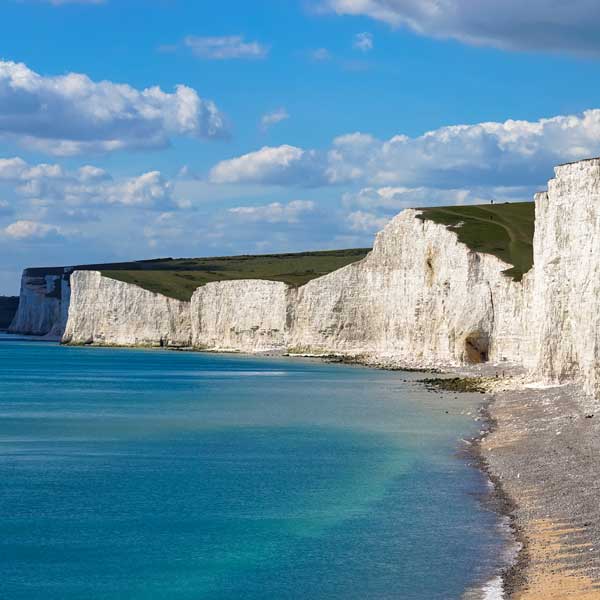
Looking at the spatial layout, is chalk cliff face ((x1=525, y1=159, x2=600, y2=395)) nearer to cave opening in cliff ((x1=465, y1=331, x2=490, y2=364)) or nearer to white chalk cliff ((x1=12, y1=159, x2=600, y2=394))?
white chalk cliff ((x1=12, y1=159, x2=600, y2=394))

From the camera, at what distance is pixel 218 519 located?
1814 centimetres

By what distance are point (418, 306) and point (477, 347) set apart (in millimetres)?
11269

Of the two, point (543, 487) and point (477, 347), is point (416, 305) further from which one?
point (543, 487)

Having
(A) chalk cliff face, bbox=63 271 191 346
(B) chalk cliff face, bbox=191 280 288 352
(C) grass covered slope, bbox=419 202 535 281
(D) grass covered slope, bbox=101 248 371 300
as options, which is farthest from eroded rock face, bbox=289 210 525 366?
(A) chalk cliff face, bbox=63 271 191 346

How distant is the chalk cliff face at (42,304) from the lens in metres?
150

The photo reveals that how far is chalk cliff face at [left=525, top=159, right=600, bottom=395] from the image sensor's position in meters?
33.5

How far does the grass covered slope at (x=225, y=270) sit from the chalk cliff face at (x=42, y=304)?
12.8 meters

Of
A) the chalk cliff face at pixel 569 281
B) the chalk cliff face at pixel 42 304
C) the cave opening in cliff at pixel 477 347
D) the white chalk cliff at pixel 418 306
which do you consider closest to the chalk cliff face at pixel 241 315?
the white chalk cliff at pixel 418 306

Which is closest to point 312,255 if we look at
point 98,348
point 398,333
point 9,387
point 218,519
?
point 98,348

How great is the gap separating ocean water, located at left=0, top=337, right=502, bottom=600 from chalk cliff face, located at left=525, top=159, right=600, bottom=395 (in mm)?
4028

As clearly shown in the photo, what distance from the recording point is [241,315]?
9881 centimetres

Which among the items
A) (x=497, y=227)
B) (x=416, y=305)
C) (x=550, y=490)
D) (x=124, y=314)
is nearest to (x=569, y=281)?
(x=550, y=490)

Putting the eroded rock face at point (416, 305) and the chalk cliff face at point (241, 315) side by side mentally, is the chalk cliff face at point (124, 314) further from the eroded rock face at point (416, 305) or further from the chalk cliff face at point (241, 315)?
the eroded rock face at point (416, 305)

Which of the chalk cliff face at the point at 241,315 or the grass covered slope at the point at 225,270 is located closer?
the chalk cliff face at the point at 241,315
